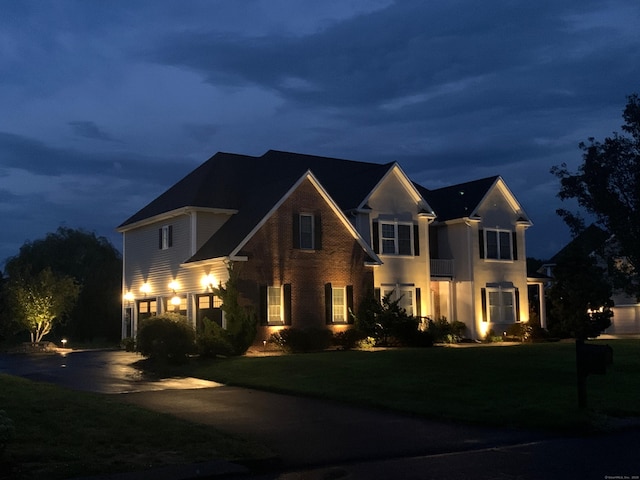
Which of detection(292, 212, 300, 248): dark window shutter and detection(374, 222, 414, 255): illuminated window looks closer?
detection(292, 212, 300, 248): dark window shutter

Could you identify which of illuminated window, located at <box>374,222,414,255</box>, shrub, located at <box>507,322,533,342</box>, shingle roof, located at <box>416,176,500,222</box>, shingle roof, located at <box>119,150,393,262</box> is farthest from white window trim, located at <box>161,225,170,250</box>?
shrub, located at <box>507,322,533,342</box>

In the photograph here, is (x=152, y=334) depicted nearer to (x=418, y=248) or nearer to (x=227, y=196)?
(x=227, y=196)

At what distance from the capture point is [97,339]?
4656 cm

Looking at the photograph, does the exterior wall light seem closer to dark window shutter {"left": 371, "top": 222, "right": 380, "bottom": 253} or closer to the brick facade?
the brick facade

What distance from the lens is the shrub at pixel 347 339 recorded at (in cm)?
3244

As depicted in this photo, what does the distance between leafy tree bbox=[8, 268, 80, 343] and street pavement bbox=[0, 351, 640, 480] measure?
73.3 feet

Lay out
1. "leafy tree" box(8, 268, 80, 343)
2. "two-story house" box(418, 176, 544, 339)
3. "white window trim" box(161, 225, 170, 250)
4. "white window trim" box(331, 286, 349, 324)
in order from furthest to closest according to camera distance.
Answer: "two-story house" box(418, 176, 544, 339), "leafy tree" box(8, 268, 80, 343), "white window trim" box(161, 225, 170, 250), "white window trim" box(331, 286, 349, 324)

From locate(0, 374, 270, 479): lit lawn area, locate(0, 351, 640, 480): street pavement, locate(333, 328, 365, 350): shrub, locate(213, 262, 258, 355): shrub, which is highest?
locate(213, 262, 258, 355): shrub

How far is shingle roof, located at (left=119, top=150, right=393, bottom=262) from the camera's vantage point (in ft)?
106

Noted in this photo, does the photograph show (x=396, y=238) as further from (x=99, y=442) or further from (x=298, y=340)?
(x=99, y=442)

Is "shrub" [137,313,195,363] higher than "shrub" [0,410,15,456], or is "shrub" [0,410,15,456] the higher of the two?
"shrub" [137,313,195,363]

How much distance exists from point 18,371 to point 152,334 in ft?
13.6

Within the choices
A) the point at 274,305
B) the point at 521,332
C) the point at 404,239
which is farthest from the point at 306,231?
the point at 521,332

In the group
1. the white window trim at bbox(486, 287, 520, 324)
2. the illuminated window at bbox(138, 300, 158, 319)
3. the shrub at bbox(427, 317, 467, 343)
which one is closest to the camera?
the shrub at bbox(427, 317, 467, 343)
